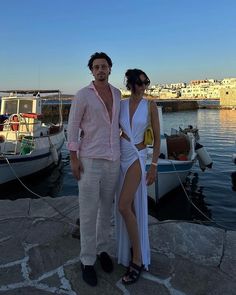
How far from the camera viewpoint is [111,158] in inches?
145

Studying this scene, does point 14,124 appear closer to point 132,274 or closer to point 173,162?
point 173,162

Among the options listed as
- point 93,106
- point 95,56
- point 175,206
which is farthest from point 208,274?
point 175,206

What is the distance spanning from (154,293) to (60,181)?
1211 cm

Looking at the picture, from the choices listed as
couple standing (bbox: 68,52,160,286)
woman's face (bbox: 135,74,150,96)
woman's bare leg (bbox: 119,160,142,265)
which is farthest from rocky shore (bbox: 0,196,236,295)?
woman's face (bbox: 135,74,150,96)

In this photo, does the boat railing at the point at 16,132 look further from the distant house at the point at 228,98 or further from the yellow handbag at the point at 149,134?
the distant house at the point at 228,98

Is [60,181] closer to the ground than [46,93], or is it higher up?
closer to the ground

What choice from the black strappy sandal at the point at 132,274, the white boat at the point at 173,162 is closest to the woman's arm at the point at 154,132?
the black strappy sandal at the point at 132,274

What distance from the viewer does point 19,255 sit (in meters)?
4.38

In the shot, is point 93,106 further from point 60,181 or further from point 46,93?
point 46,93

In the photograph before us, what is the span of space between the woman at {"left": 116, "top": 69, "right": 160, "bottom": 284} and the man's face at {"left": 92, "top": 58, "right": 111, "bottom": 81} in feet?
0.84

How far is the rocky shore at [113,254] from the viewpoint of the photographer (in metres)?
3.68

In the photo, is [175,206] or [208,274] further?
[175,206]

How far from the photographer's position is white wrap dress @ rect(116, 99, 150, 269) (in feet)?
12.4

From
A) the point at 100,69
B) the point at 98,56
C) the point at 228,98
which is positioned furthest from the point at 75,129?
the point at 228,98
